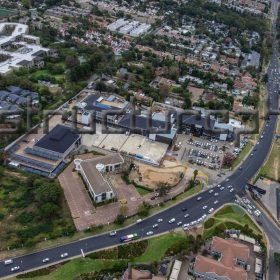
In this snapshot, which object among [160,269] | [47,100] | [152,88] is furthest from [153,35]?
[160,269]

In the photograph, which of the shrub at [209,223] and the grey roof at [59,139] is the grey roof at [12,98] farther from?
the shrub at [209,223]

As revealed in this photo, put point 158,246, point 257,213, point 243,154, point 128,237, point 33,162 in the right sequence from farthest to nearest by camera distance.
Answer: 1. point 243,154
2. point 33,162
3. point 257,213
4. point 128,237
5. point 158,246

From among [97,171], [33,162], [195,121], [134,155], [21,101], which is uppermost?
[21,101]

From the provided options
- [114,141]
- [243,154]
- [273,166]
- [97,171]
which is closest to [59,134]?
[114,141]

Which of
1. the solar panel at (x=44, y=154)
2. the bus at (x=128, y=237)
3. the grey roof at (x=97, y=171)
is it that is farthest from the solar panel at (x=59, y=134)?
the bus at (x=128, y=237)

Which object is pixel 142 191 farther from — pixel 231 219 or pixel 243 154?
pixel 243 154

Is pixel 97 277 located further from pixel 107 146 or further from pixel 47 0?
pixel 47 0
